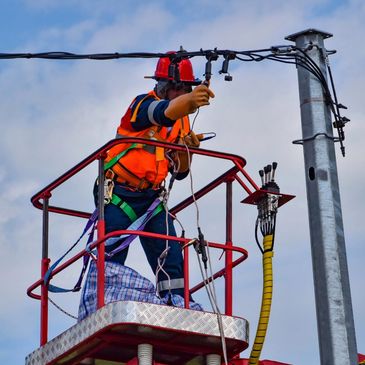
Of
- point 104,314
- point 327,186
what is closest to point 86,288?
point 104,314

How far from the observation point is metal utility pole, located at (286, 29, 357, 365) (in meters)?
9.00

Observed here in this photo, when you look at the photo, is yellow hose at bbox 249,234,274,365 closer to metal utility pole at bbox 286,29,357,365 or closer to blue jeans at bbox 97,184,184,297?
metal utility pole at bbox 286,29,357,365

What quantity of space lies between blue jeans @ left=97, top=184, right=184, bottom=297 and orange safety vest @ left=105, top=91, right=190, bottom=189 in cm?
11

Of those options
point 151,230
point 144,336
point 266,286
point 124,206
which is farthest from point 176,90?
point 144,336

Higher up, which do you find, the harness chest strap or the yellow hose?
the harness chest strap

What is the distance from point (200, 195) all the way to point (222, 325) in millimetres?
1946

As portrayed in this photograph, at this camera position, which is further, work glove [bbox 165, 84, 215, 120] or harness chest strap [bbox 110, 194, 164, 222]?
harness chest strap [bbox 110, 194, 164, 222]

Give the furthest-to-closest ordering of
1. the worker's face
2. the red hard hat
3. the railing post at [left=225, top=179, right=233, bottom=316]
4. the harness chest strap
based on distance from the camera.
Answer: the worker's face, the red hard hat, the harness chest strap, the railing post at [left=225, top=179, right=233, bottom=316]

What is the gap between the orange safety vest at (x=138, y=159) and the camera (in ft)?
37.4

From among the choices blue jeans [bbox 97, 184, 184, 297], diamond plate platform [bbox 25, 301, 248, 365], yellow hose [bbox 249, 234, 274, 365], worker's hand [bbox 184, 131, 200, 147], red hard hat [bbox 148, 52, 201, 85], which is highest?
red hard hat [bbox 148, 52, 201, 85]

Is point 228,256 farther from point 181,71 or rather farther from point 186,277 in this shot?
point 181,71

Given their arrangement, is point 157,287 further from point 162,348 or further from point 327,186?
point 327,186

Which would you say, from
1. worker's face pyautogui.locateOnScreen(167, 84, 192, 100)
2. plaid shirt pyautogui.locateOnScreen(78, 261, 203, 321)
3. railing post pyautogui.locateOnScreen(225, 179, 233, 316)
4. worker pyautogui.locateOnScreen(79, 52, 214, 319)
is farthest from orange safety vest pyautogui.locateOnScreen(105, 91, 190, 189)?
plaid shirt pyautogui.locateOnScreen(78, 261, 203, 321)

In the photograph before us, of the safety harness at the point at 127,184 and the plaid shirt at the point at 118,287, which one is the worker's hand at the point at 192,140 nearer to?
the safety harness at the point at 127,184
